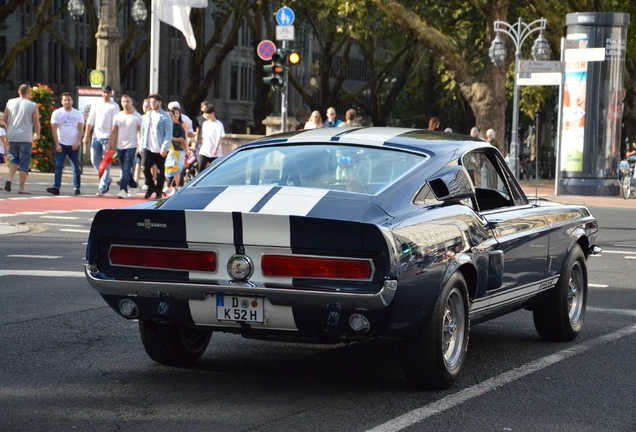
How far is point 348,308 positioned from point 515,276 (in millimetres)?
1902

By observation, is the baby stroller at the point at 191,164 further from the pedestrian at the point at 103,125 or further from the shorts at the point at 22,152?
the shorts at the point at 22,152

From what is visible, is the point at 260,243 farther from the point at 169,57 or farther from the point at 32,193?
the point at 169,57

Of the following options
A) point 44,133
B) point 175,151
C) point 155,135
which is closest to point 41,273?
point 155,135

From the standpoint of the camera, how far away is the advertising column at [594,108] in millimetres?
30453

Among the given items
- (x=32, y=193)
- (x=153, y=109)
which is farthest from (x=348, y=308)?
(x=32, y=193)

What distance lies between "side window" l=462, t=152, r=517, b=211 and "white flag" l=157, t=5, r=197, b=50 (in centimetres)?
1874

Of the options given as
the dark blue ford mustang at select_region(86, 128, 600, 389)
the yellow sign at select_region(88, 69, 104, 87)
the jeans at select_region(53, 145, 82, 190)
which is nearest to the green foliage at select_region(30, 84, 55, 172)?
the yellow sign at select_region(88, 69, 104, 87)

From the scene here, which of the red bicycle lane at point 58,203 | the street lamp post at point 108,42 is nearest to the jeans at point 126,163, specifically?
the red bicycle lane at point 58,203

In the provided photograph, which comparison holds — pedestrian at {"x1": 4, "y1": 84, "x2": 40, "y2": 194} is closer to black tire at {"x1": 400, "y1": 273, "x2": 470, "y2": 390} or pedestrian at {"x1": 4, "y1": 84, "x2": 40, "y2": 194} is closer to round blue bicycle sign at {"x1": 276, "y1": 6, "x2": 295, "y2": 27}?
round blue bicycle sign at {"x1": 276, "y1": 6, "x2": 295, "y2": 27}

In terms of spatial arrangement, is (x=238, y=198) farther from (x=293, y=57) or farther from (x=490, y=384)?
(x=293, y=57)

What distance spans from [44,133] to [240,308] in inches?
993

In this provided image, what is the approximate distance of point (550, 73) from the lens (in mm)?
30312

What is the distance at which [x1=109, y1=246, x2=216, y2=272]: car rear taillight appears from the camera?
5863mm

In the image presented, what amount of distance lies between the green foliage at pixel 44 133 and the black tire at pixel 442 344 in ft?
81.0
